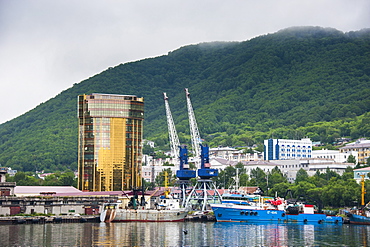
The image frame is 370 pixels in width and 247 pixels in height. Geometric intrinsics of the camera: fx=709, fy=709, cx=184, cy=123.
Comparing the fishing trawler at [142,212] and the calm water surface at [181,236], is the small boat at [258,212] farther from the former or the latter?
the calm water surface at [181,236]

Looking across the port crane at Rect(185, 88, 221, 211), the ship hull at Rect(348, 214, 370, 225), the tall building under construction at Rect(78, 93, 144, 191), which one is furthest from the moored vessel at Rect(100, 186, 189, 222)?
the ship hull at Rect(348, 214, 370, 225)

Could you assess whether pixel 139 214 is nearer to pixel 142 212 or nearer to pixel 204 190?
pixel 142 212

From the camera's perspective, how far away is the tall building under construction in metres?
190

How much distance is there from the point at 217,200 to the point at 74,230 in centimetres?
6557

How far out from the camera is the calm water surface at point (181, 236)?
326 feet

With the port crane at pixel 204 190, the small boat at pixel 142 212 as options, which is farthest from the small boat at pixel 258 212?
the port crane at pixel 204 190

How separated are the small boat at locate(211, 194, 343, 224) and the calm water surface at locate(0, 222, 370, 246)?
694 inches

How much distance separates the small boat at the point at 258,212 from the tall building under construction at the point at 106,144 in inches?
1630

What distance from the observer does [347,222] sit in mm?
153875

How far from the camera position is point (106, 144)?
627 feet

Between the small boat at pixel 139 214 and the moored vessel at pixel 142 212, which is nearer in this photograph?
the small boat at pixel 139 214

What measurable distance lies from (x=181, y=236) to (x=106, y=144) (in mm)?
83372

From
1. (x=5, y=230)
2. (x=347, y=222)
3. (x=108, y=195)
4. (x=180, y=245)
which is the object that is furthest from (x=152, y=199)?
(x=180, y=245)

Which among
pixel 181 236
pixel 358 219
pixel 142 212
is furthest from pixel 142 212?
pixel 358 219
